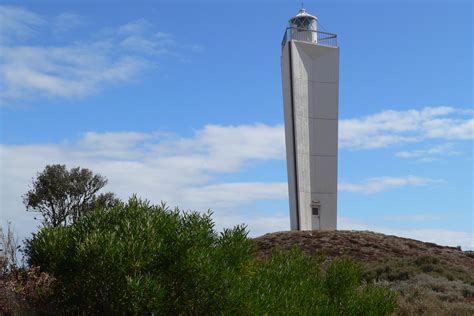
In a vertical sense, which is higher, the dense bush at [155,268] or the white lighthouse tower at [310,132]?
the white lighthouse tower at [310,132]

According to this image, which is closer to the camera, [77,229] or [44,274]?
[44,274]

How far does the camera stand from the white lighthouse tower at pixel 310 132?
28.4 metres

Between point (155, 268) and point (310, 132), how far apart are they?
876 inches

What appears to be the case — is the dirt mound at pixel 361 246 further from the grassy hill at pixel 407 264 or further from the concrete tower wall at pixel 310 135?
the concrete tower wall at pixel 310 135

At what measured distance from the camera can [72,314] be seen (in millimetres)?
7129

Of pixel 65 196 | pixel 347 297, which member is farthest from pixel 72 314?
pixel 65 196

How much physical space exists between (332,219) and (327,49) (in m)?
8.71

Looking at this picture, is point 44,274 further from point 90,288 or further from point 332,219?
point 332,219

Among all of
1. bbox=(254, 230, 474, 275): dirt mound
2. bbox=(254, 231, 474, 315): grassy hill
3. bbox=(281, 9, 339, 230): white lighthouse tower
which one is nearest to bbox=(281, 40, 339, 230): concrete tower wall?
bbox=(281, 9, 339, 230): white lighthouse tower

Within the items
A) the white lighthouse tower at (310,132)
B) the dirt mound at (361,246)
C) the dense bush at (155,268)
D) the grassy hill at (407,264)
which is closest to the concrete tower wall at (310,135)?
the white lighthouse tower at (310,132)

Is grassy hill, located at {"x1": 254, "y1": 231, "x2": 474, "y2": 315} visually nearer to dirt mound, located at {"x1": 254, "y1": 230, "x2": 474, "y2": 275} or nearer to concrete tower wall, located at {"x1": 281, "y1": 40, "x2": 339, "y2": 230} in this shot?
dirt mound, located at {"x1": 254, "y1": 230, "x2": 474, "y2": 275}

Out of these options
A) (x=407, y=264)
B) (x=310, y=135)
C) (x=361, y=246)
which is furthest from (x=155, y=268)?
(x=310, y=135)

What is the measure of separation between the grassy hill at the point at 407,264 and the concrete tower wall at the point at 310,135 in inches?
63.9

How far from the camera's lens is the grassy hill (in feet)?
47.5
